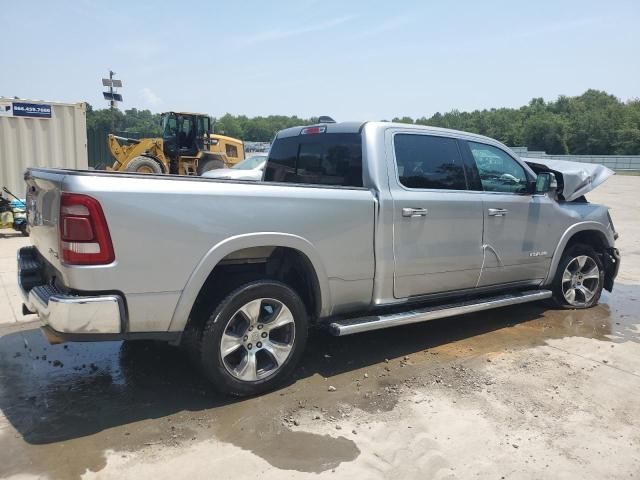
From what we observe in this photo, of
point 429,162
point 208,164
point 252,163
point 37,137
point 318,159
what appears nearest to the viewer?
point 429,162

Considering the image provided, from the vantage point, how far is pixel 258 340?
3.83 m

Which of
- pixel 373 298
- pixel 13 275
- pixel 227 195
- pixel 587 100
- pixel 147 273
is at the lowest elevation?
pixel 13 275

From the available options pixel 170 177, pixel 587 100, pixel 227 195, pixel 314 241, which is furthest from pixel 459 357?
pixel 587 100

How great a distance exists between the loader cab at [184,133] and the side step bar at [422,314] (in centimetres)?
1637

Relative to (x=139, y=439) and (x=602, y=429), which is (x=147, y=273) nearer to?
(x=139, y=439)

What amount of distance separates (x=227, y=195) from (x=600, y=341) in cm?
403

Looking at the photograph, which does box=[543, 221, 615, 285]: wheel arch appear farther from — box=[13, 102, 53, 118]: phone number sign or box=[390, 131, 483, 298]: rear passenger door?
box=[13, 102, 53, 118]: phone number sign

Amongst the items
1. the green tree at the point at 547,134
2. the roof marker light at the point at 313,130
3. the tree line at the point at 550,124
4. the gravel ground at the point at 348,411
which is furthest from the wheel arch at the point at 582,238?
the green tree at the point at 547,134

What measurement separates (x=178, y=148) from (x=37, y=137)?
731 cm

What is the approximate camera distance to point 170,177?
3428 mm

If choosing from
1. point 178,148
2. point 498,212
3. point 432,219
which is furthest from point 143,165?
point 432,219

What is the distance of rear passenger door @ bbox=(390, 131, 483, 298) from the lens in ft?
14.5

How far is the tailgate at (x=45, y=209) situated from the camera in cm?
323

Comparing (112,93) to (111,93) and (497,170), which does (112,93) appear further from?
(497,170)
